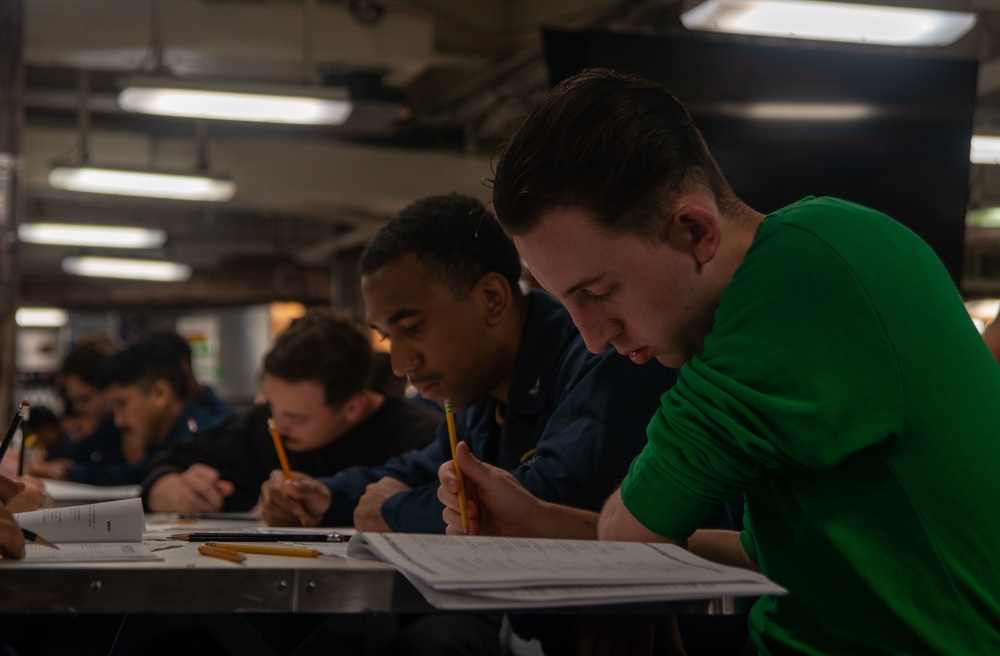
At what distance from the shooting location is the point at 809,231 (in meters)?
1.21

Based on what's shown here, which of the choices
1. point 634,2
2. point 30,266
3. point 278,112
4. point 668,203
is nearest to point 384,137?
point 634,2

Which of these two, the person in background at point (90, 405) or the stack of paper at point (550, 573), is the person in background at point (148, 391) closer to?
the person in background at point (90, 405)

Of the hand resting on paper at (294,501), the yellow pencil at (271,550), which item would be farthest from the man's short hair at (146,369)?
the yellow pencil at (271,550)

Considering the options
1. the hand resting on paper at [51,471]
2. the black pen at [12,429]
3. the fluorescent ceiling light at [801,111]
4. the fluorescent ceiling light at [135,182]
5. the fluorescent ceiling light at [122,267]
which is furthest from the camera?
the fluorescent ceiling light at [122,267]

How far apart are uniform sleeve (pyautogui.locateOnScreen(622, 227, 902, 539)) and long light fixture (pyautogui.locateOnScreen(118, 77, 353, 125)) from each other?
14.4 feet

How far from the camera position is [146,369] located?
5.34m

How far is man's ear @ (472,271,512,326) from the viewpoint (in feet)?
7.47

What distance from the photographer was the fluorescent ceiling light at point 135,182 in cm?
691

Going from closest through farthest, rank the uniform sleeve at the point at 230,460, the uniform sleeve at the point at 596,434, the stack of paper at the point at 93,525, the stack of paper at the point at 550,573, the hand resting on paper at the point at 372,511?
the stack of paper at the point at 550,573 → the stack of paper at the point at 93,525 → the uniform sleeve at the point at 596,434 → the hand resting on paper at the point at 372,511 → the uniform sleeve at the point at 230,460

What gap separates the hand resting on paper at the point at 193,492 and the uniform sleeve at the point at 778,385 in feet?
6.92

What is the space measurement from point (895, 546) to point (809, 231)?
13.5 inches

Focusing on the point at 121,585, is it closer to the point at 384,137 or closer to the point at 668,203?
the point at 668,203

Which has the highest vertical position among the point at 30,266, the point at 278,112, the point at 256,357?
the point at 278,112

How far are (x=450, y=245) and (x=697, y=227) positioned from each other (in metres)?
1.06
